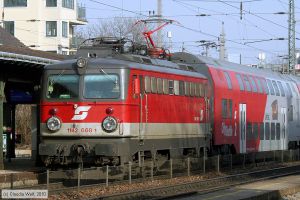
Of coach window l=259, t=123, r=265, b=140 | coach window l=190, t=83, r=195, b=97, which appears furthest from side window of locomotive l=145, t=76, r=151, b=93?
coach window l=259, t=123, r=265, b=140

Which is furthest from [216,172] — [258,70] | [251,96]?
[258,70]

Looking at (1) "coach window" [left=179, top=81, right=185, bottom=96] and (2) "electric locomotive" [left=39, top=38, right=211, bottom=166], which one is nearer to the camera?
(2) "electric locomotive" [left=39, top=38, right=211, bottom=166]

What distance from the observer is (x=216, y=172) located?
24.2m

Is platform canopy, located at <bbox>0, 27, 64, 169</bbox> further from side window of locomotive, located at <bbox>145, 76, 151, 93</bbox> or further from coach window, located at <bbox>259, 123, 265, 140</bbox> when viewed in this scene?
coach window, located at <bbox>259, 123, 265, 140</bbox>

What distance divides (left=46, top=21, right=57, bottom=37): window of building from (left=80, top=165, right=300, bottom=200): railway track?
48.3 meters

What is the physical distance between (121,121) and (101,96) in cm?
93

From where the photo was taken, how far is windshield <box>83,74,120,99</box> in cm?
1886

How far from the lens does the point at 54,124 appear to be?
1906cm

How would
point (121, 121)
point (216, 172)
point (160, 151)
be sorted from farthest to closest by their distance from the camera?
1. point (216, 172)
2. point (160, 151)
3. point (121, 121)

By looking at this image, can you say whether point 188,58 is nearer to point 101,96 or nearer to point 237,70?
point 237,70

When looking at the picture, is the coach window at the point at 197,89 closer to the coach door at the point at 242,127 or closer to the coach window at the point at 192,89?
the coach window at the point at 192,89

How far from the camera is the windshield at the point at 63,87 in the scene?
19141mm

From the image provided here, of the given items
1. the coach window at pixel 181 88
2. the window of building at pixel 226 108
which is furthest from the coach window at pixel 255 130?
the coach window at pixel 181 88

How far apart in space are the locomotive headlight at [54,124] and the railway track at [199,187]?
10.1 feet
